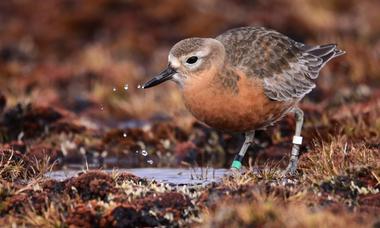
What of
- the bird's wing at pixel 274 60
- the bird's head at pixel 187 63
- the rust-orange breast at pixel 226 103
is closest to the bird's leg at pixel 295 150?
the bird's wing at pixel 274 60

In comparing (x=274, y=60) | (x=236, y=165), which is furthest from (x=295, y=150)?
(x=274, y=60)

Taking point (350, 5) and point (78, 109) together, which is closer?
point (78, 109)

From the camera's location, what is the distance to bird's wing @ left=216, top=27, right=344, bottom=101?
1116cm

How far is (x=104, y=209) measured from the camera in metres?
8.48

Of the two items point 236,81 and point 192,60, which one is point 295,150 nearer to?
point 236,81

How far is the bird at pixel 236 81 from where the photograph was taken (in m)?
10.5

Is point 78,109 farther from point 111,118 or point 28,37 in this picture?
point 28,37

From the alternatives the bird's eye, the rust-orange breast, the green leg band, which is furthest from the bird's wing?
the green leg band

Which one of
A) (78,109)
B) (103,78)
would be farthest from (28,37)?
(78,109)

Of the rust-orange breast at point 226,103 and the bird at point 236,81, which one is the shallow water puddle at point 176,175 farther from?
the rust-orange breast at point 226,103

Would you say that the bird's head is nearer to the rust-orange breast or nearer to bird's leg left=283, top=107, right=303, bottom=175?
the rust-orange breast

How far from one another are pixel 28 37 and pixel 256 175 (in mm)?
16847

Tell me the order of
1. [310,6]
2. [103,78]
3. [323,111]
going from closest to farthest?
[323,111] → [103,78] → [310,6]

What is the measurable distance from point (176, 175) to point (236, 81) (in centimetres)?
151
